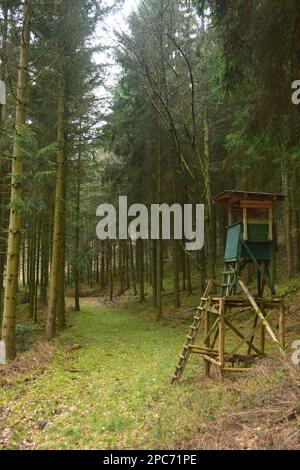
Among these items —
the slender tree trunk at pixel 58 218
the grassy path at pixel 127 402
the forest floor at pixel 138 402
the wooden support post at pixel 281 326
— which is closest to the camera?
the forest floor at pixel 138 402

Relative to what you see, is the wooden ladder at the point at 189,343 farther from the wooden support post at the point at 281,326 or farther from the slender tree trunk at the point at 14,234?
the slender tree trunk at the point at 14,234

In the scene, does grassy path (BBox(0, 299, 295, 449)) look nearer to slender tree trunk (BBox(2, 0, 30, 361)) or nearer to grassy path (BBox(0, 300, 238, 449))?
grassy path (BBox(0, 300, 238, 449))

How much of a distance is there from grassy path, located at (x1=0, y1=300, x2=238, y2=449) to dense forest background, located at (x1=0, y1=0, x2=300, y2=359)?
249 centimetres

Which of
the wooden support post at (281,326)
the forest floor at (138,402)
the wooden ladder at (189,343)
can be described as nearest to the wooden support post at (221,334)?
the forest floor at (138,402)

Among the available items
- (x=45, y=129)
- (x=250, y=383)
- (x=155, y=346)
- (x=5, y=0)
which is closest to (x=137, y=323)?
(x=155, y=346)

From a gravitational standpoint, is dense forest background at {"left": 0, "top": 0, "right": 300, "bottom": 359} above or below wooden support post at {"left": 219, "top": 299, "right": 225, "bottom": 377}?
above

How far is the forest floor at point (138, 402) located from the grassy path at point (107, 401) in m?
0.02

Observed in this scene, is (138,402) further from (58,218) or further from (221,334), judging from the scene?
(58,218)

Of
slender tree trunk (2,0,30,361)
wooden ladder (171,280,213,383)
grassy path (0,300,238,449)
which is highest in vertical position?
slender tree trunk (2,0,30,361)

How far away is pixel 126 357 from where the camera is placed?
35.3 ft

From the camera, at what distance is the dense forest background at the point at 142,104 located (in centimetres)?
757

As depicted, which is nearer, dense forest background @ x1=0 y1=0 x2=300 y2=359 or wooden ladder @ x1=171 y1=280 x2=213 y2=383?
dense forest background @ x1=0 y1=0 x2=300 y2=359

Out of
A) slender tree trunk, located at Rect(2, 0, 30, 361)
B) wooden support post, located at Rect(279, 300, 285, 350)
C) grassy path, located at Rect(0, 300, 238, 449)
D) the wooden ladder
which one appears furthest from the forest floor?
slender tree trunk, located at Rect(2, 0, 30, 361)

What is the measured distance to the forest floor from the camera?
16.3 feet
